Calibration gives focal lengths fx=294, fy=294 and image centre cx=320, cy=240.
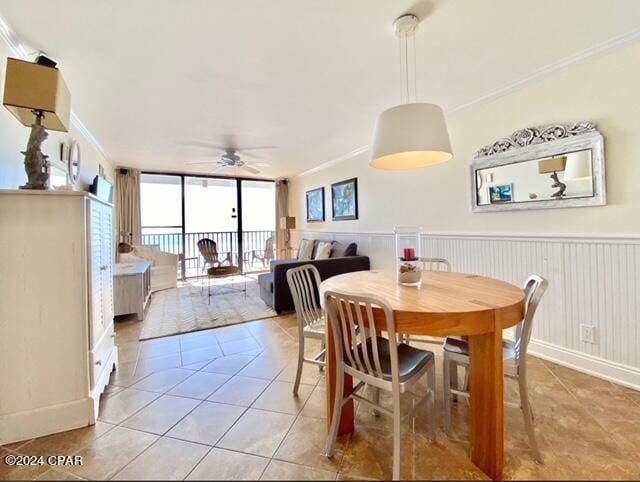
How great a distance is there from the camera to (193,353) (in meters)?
2.68

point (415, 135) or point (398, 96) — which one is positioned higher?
point (398, 96)

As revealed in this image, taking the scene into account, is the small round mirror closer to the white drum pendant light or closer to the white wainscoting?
the white drum pendant light

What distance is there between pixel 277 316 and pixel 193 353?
125 cm

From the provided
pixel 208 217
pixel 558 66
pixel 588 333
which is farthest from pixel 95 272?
pixel 208 217

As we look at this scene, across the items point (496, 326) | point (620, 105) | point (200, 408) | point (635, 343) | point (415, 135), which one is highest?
point (620, 105)

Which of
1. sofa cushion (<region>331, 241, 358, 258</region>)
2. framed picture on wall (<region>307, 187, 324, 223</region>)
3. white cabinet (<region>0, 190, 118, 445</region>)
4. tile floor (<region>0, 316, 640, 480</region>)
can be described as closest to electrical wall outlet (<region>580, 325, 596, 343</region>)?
tile floor (<region>0, 316, 640, 480</region>)

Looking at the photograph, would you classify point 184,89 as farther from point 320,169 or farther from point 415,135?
point 320,169

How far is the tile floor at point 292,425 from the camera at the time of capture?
4.50 ft

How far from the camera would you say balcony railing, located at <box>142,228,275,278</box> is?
653cm

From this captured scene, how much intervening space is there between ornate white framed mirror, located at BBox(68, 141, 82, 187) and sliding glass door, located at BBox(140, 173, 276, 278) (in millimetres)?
2993

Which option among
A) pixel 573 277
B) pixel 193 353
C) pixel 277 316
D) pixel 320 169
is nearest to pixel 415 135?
pixel 573 277

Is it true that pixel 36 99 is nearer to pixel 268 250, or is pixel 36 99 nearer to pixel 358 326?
pixel 358 326

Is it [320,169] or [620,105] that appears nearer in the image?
[620,105]

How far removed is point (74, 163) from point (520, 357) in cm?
421
